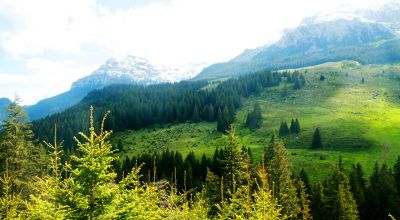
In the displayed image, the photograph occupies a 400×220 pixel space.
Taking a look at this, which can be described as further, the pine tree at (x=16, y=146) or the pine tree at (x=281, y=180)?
the pine tree at (x=281, y=180)

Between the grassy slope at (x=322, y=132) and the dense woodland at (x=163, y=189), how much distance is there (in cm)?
3547

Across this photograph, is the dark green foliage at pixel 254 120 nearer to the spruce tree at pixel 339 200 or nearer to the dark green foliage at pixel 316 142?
the dark green foliage at pixel 316 142

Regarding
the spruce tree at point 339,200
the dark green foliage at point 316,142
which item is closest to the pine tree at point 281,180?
the spruce tree at point 339,200

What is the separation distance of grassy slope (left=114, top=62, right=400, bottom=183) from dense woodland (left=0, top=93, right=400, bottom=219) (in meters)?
35.5

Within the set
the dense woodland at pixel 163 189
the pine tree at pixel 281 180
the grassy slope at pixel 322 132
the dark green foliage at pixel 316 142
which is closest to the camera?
the dense woodland at pixel 163 189

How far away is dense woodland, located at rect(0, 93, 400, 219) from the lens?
1359cm

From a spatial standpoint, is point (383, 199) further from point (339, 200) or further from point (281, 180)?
point (281, 180)

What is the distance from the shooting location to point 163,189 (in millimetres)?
20750

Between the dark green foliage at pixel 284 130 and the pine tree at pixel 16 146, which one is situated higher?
the pine tree at pixel 16 146

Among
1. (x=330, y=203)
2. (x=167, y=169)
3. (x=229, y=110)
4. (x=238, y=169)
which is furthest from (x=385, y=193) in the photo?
(x=229, y=110)

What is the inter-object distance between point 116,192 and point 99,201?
0.72m

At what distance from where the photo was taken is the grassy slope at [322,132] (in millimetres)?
116062

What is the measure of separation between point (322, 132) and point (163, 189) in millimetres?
131464

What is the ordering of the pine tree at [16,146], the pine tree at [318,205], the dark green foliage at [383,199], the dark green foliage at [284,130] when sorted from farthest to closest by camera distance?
the dark green foliage at [284,130] → the dark green foliage at [383,199] → the pine tree at [318,205] → the pine tree at [16,146]
